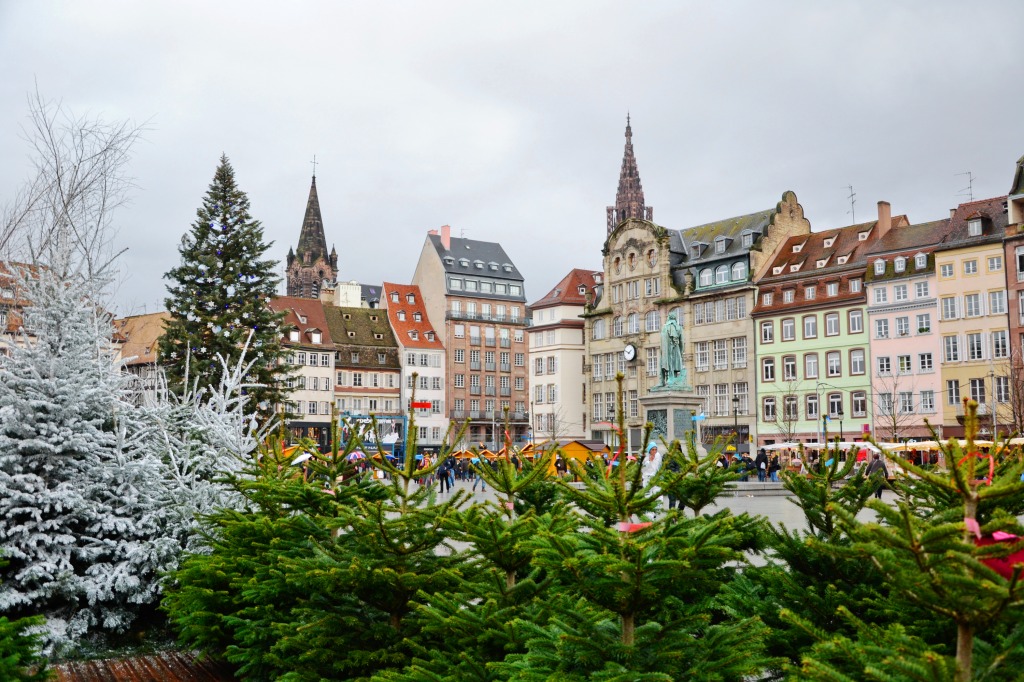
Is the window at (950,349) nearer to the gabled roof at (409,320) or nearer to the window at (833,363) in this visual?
the window at (833,363)

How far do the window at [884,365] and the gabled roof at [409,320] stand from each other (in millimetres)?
40752

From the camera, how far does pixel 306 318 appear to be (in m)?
81.5

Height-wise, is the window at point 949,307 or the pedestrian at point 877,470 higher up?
the window at point 949,307

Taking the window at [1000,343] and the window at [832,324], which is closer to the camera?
the window at [1000,343]

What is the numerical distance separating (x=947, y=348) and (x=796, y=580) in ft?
178

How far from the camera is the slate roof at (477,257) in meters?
89.8

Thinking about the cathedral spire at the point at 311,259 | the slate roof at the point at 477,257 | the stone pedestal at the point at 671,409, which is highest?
the cathedral spire at the point at 311,259

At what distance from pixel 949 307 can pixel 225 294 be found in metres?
39.0

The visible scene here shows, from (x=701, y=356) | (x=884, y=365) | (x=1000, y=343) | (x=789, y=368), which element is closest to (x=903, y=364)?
(x=884, y=365)

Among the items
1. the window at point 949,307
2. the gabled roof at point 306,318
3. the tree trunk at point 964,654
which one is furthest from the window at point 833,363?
the tree trunk at point 964,654

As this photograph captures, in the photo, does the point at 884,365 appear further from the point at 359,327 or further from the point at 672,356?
the point at 359,327

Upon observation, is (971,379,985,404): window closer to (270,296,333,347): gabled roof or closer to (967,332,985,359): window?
(967,332,985,359): window

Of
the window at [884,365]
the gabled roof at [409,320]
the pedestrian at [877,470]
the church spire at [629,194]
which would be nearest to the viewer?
the pedestrian at [877,470]

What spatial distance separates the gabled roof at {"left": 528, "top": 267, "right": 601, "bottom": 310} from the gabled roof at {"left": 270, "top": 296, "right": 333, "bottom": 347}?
17.5 metres
